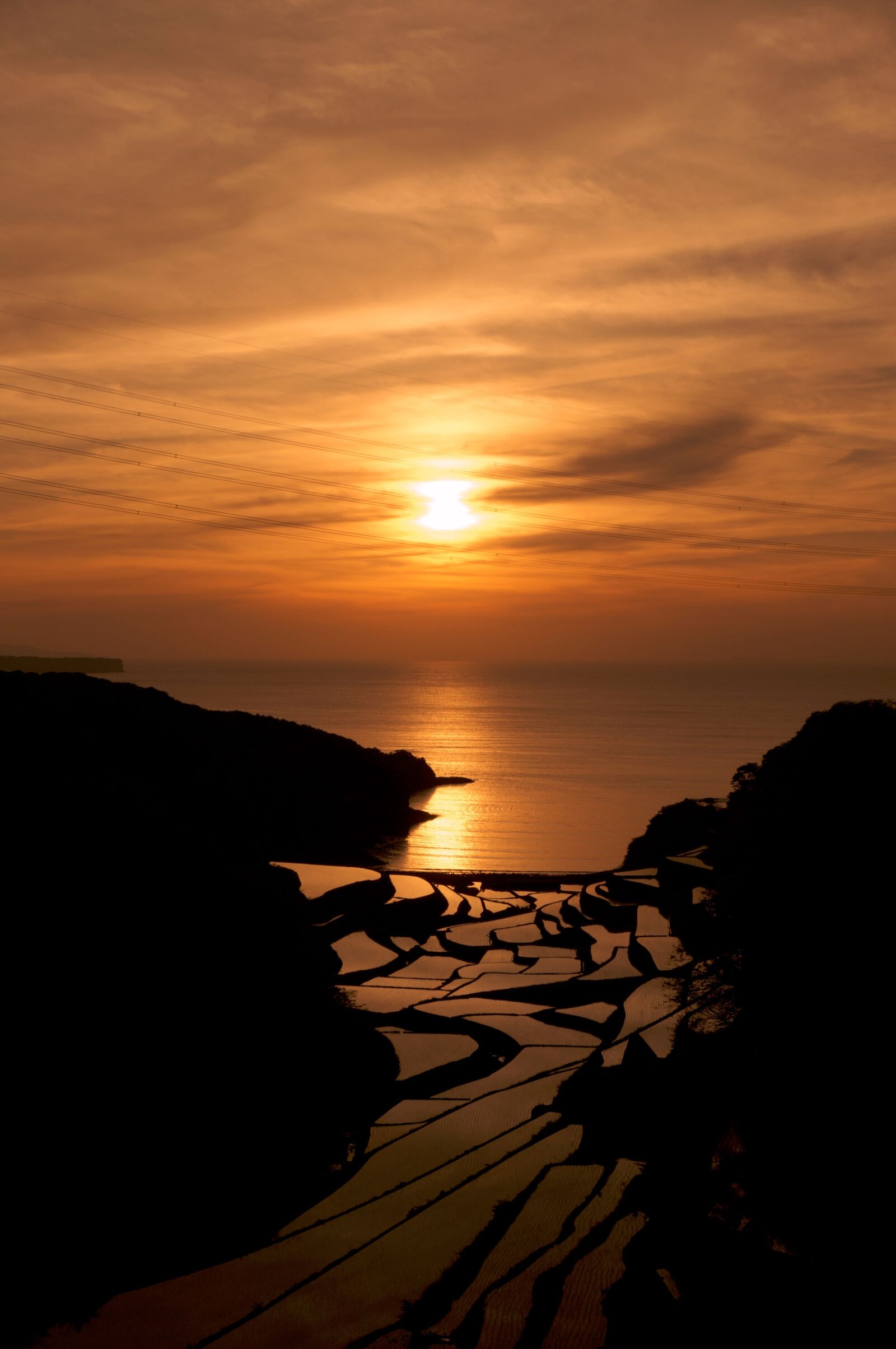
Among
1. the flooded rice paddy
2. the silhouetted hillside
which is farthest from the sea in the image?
the flooded rice paddy

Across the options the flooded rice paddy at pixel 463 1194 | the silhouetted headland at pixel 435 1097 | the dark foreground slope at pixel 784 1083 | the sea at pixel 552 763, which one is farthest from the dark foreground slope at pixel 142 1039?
the sea at pixel 552 763

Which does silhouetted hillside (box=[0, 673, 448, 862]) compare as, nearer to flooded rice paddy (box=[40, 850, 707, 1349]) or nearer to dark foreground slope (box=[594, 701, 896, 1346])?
flooded rice paddy (box=[40, 850, 707, 1349])

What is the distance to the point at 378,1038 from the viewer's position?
50.2ft

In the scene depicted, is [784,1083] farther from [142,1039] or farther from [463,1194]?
[142,1039]

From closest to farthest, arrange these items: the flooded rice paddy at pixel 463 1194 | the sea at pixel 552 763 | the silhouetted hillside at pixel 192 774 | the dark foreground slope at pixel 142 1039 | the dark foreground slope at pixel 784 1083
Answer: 1. the flooded rice paddy at pixel 463 1194
2. the dark foreground slope at pixel 784 1083
3. the dark foreground slope at pixel 142 1039
4. the silhouetted hillside at pixel 192 774
5. the sea at pixel 552 763

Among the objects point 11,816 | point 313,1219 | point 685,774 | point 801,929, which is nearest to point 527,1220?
point 313,1219

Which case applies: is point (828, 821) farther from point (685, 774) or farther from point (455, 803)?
point (685, 774)

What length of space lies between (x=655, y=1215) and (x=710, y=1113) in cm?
276

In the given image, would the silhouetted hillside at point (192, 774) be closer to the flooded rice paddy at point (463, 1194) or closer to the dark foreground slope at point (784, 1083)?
the flooded rice paddy at point (463, 1194)

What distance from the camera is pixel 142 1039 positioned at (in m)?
12.5

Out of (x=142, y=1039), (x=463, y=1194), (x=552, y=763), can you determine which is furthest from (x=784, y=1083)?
(x=552, y=763)

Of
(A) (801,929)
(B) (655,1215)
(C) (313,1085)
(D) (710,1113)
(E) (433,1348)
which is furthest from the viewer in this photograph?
(A) (801,929)

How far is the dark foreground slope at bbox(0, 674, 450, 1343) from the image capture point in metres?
10.2

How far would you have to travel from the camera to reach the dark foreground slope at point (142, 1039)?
400 inches
